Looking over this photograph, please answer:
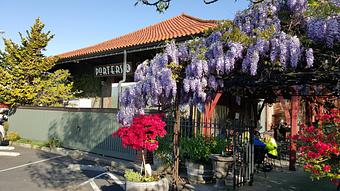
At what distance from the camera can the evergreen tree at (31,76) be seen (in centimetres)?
1438

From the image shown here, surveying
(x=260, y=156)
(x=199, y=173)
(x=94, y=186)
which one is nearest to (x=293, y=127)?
(x=260, y=156)

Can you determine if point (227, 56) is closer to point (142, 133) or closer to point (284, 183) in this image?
point (142, 133)

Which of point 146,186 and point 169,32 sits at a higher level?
point 169,32

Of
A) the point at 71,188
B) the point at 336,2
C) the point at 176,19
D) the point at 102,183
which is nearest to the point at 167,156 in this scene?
the point at 102,183

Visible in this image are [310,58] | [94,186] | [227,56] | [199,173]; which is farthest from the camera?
[199,173]

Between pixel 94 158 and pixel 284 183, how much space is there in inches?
231

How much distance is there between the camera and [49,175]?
7.80 metres

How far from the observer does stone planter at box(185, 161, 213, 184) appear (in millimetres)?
6957

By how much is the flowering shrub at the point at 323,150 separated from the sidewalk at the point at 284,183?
70.4 inches

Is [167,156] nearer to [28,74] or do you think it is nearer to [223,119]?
[223,119]

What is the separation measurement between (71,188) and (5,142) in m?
7.59

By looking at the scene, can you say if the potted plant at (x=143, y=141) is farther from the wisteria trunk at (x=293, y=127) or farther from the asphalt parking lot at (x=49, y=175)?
the wisteria trunk at (x=293, y=127)

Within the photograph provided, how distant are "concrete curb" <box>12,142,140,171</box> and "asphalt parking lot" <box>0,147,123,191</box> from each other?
1.07ft

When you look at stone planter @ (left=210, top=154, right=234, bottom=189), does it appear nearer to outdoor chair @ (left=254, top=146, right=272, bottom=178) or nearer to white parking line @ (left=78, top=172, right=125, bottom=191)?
outdoor chair @ (left=254, top=146, right=272, bottom=178)
